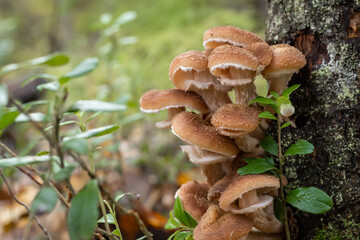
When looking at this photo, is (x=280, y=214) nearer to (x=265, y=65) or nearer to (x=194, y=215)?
(x=194, y=215)

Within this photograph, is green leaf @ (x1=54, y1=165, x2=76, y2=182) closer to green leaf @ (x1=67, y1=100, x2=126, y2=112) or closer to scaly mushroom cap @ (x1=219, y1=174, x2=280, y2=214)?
green leaf @ (x1=67, y1=100, x2=126, y2=112)

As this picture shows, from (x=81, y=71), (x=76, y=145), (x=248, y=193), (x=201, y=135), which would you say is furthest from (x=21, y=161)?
(x=248, y=193)

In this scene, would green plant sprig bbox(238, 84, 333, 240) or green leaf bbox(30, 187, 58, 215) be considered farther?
green plant sprig bbox(238, 84, 333, 240)

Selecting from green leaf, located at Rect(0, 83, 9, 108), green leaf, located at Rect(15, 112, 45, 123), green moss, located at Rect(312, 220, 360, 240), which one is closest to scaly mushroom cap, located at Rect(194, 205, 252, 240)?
green moss, located at Rect(312, 220, 360, 240)

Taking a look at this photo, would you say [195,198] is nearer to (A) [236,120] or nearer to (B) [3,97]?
(A) [236,120]

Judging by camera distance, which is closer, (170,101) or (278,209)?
(278,209)

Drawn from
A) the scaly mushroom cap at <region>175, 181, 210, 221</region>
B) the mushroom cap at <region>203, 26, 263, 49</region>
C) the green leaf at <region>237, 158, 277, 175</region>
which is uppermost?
the mushroom cap at <region>203, 26, 263, 49</region>

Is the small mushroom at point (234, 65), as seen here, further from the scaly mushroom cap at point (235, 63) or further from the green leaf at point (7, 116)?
the green leaf at point (7, 116)
